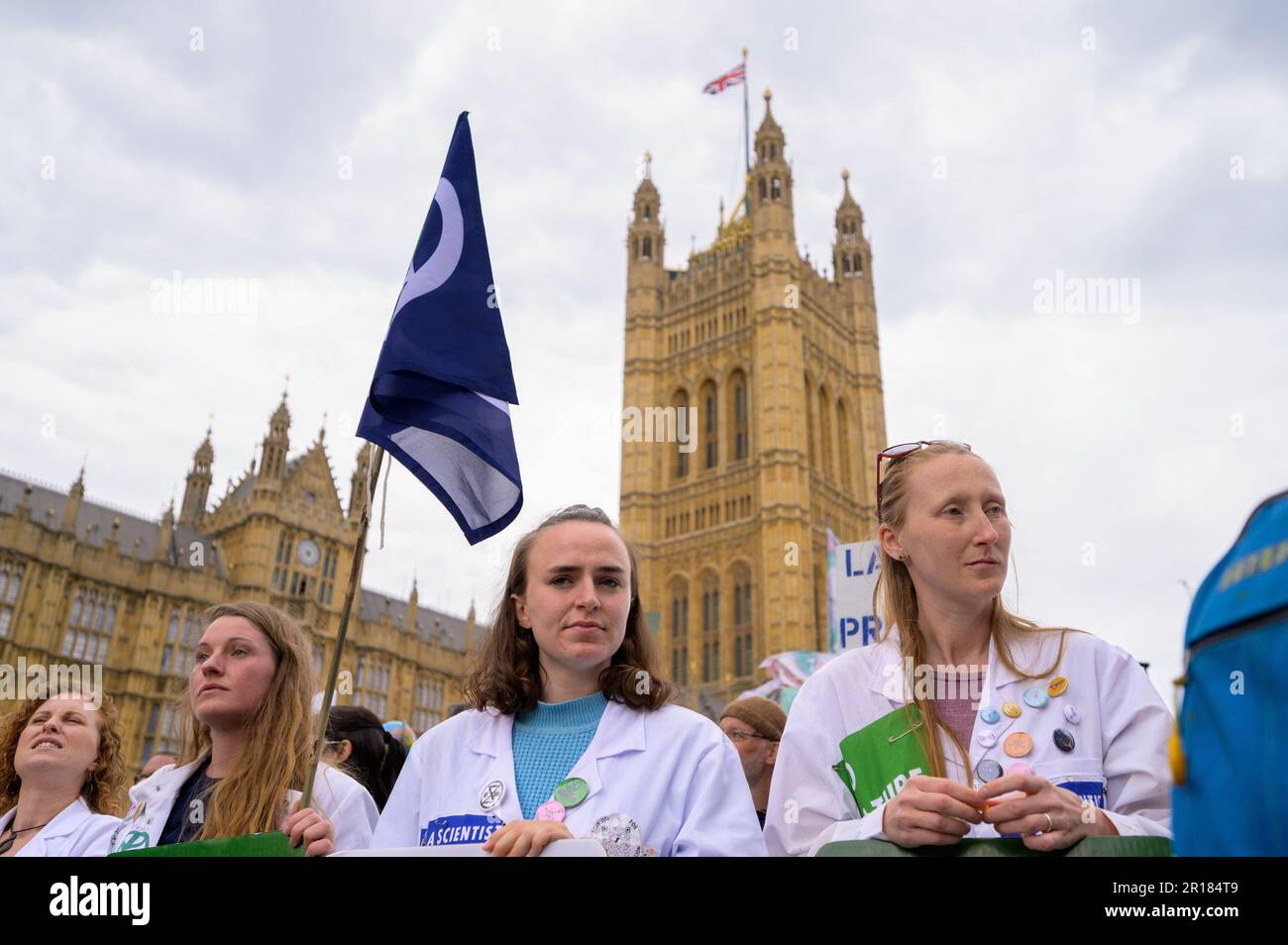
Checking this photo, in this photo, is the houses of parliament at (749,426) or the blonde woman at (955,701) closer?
the blonde woman at (955,701)

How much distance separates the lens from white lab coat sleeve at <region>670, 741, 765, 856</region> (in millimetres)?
2186

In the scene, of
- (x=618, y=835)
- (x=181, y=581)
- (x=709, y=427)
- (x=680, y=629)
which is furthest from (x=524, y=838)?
(x=709, y=427)

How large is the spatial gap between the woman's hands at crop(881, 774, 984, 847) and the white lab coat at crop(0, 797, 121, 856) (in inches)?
111

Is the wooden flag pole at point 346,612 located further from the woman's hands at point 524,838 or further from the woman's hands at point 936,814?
the woman's hands at point 936,814

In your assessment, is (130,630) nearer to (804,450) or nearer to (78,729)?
(78,729)

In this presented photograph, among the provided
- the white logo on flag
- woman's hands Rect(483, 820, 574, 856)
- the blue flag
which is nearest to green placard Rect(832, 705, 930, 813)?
woman's hands Rect(483, 820, 574, 856)

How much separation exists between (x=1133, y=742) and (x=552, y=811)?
1.38 m

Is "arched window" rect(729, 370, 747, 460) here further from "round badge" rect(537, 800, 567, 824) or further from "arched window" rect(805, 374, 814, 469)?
"round badge" rect(537, 800, 567, 824)

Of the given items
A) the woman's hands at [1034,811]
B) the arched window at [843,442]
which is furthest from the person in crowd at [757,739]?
the arched window at [843,442]

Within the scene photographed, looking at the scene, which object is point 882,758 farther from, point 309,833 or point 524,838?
point 309,833

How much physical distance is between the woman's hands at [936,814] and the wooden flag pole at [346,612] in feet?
4.49

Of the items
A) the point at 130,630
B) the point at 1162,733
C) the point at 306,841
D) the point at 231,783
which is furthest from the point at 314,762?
the point at 130,630

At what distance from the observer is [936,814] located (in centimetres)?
163

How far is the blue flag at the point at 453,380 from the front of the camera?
3.18 metres
